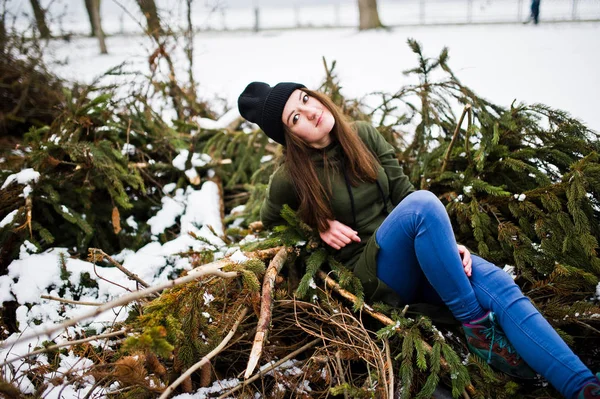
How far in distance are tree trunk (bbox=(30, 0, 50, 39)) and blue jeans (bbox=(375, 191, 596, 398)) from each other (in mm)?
5256

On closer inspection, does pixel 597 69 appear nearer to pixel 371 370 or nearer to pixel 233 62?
pixel 371 370

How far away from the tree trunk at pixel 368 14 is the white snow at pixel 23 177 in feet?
34.2

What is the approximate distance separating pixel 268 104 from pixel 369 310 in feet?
3.74

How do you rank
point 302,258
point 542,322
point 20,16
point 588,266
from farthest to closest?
point 20,16 → point 302,258 → point 588,266 → point 542,322

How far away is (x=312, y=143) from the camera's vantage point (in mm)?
2164

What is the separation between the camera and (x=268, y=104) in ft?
6.89

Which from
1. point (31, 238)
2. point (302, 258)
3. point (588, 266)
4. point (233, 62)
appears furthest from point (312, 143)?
point (233, 62)

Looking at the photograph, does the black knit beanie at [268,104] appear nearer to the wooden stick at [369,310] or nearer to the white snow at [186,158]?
the wooden stick at [369,310]

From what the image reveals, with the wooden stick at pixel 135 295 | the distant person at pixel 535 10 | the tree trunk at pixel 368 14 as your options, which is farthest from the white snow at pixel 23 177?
the distant person at pixel 535 10

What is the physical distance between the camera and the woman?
65.9 inches

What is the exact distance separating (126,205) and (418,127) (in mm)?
2091

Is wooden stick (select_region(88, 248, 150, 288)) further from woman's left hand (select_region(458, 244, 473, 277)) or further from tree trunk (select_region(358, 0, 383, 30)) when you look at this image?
tree trunk (select_region(358, 0, 383, 30))

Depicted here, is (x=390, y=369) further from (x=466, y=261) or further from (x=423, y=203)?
(x=423, y=203)

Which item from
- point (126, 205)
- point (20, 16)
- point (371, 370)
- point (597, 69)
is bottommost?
point (371, 370)
